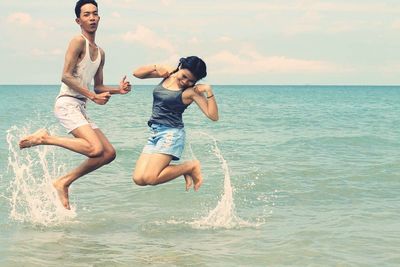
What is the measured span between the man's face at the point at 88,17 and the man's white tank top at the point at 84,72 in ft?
0.54

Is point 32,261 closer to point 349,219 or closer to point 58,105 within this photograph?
point 58,105

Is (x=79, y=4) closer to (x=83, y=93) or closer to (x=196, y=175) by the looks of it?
(x=83, y=93)

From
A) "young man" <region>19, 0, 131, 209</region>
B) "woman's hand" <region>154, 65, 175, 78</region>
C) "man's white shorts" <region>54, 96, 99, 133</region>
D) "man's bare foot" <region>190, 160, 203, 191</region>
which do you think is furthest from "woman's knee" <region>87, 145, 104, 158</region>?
"man's bare foot" <region>190, 160, 203, 191</region>

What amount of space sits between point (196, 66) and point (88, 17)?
1428 millimetres

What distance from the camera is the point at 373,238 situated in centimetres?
801

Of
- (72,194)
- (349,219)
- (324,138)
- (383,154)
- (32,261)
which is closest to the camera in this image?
(32,261)

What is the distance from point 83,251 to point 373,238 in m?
3.43

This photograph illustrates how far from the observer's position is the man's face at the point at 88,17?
780cm

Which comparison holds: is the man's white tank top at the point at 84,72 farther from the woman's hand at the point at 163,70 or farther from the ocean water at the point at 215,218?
the ocean water at the point at 215,218

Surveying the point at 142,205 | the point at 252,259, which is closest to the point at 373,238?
the point at 252,259

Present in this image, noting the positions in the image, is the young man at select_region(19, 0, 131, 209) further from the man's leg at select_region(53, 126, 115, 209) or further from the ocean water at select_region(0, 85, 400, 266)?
the ocean water at select_region(0, 85, 400, 266)

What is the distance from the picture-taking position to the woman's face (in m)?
7.62

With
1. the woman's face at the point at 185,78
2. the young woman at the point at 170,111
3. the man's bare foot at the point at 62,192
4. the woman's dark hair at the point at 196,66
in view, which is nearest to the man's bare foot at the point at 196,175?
the young woman at the point at 170,111

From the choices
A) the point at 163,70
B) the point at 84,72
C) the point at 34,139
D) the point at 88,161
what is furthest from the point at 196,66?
the point at 34,139
